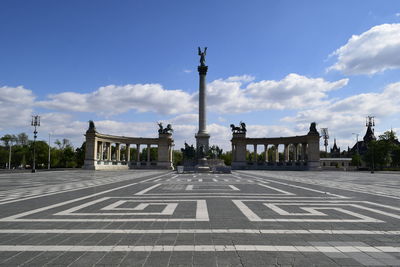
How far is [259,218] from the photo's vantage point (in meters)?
10.6

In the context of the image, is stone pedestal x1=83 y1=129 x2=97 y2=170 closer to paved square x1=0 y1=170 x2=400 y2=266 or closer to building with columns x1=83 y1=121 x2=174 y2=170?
building with columns x1=83 y1=121 x2=174 y2=170

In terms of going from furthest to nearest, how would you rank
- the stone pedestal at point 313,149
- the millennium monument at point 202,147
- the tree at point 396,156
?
the tree at point 396,156, the stone pedestal at point 313,149, the millennium monument at point 202,147

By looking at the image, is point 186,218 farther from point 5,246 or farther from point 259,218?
point 5,246

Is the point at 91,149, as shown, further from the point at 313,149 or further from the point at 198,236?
the point at 198,236

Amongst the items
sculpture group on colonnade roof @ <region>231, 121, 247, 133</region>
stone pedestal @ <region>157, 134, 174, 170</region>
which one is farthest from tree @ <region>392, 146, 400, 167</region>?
stone pedestal @ <region>157, 134, 174, 170</region>

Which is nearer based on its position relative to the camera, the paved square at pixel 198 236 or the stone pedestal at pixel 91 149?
the paved square at pixel 198 236

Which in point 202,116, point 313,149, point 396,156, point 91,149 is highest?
point 202,116

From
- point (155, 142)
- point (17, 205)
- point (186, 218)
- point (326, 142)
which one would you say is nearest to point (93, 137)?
point (155, 142)

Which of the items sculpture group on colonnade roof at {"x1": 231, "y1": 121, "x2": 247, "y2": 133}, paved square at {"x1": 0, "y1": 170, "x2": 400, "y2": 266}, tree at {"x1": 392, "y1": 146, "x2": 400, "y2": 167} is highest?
sculpture group on colonnade roof at {"x1": 231, "y1": 121, "x2": 247, "y2": 133}

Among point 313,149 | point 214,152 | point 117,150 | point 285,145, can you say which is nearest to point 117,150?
point 117,150

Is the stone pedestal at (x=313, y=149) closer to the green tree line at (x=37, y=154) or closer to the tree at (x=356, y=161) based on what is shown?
the tree at (x=356, y=161)

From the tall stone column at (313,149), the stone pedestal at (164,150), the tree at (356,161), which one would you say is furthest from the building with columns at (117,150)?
the tree at (356,161)

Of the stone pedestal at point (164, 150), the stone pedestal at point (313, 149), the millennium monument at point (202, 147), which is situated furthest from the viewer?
the stone pedestal at point (164, 150)

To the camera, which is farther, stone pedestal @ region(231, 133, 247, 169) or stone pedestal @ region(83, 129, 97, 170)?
stone pedestal @ region(231, 133, 247, 169)
